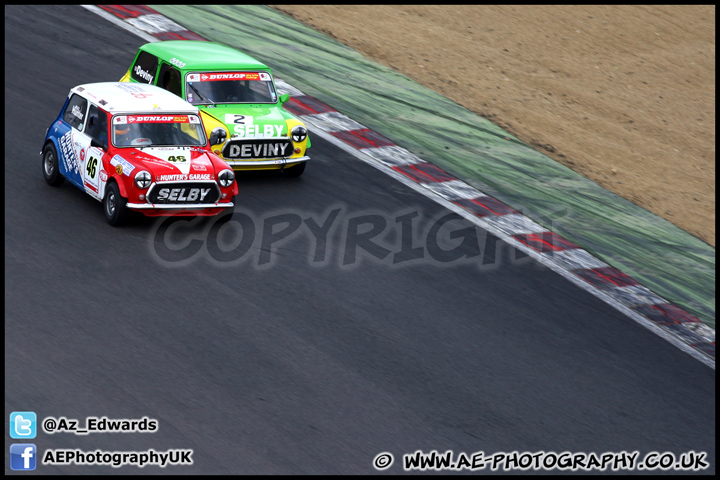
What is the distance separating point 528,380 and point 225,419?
10.6 feet

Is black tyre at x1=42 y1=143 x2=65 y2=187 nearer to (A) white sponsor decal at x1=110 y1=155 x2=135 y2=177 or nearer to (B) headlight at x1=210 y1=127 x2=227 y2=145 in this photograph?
(A) white sponsor decal at x1=110 y1=155 x2=135 y2=177

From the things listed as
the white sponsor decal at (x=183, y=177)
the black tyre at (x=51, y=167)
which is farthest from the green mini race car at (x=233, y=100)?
the black tyre at (x=51, y=167)

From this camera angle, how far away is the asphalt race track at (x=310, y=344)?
7.96 meters

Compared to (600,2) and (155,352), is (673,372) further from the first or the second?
(600,2)

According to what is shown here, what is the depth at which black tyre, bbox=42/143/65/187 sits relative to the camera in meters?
11.7

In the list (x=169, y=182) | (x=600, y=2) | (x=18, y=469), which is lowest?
(x=18, y=469)

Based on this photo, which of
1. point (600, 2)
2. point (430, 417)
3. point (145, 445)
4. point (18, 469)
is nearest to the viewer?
point (18, 469)

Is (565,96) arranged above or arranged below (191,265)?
above

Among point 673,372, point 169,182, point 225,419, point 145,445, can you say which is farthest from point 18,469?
point 673,372

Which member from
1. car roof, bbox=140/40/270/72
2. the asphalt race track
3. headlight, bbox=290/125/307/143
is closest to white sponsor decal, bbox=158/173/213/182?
the asphalt race track

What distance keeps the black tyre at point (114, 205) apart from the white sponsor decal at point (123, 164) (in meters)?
0.22

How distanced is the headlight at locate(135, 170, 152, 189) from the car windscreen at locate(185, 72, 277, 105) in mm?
2521

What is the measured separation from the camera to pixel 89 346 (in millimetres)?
8688

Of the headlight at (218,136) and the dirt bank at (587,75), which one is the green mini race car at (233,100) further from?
the dirt bank at (587,75)
